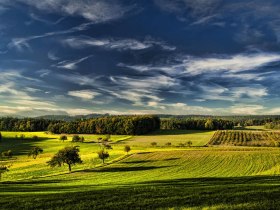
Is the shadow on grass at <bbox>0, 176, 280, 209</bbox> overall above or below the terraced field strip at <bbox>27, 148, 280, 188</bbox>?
above

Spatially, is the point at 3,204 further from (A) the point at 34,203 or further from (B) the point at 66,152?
(B) the point at 66,152

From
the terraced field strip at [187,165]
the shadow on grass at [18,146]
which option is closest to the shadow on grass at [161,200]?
the terraced field strip at [187,165]

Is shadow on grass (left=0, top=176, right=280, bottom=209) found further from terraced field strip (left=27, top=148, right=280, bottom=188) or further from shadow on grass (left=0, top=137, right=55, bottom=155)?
shadow on grass (left=0, top=137, right=55, bottom=155)

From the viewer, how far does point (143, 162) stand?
281 feet

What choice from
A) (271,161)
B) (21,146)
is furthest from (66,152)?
(21,146)

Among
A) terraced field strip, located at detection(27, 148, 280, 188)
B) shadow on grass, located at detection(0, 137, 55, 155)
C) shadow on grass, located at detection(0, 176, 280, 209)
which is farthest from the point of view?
shadow on grass, located at detection(0, 137, 55, 155)

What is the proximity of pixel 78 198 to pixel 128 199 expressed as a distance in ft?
13.0

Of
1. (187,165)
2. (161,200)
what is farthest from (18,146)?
(161,200)

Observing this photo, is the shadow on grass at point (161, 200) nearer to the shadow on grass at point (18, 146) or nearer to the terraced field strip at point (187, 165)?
the terraced field strip at point (187, 165)

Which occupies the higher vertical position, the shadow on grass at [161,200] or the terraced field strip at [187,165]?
the shadow on grass at [161,200]

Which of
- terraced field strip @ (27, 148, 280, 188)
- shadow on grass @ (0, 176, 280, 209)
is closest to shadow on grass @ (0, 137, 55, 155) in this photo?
terraced field strip @ (27, 148, 280, 188)

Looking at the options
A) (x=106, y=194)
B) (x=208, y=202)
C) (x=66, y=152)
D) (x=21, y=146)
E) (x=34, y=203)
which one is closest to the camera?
(x=208, y=202)

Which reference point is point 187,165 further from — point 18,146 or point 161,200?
point 18,146

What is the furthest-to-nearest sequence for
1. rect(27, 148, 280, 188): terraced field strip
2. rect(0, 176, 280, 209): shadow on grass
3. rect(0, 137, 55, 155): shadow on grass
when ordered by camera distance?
1. rect(0, 137, 55, 155): shadow on grass
2. rect(27, 148, 280, 188): terraced field strip
3. rect(0, 176, 280, 209): shadow on grass
